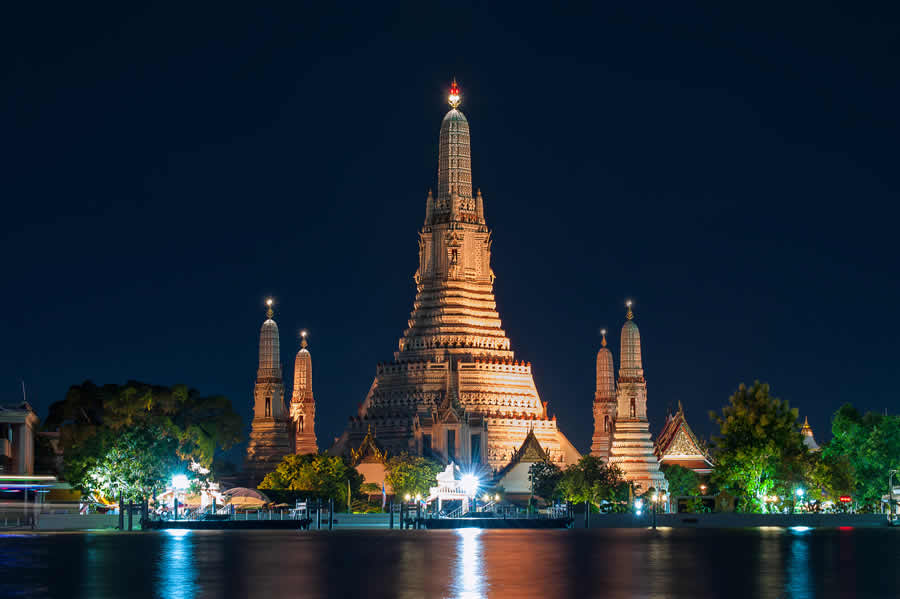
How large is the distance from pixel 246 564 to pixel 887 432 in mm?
66495

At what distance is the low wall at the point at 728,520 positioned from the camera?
10588 cm

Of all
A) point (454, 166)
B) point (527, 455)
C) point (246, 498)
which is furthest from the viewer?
point (454, 166)

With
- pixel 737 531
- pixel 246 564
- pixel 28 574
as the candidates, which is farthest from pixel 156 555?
pixel 737 531

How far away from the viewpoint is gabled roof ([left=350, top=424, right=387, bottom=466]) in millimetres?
123750

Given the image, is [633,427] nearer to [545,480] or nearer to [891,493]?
[545,480]

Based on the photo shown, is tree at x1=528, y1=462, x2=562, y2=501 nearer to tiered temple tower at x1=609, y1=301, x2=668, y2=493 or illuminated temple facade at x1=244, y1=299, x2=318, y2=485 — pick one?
tiered temple tower at x1=609, y1=301, x2=668, y2=493

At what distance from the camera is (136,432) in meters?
95.6

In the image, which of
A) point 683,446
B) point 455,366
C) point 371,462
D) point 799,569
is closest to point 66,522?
point 371,462

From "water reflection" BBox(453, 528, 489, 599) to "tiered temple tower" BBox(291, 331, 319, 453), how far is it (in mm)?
53906

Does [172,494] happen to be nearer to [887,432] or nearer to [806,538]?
[806,538]

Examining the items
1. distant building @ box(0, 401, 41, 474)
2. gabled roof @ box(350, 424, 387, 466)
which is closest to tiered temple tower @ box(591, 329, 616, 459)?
gabled roof @ box(350, 424, 387, 466)

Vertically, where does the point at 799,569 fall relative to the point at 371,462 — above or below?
below

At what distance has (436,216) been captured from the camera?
138625 millimetres

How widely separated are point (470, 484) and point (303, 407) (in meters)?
20.6
